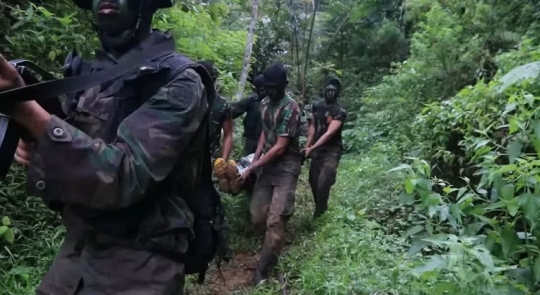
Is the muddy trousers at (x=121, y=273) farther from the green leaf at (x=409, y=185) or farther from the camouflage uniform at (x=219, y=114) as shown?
the camouflage uniform at (x=219, y=114)

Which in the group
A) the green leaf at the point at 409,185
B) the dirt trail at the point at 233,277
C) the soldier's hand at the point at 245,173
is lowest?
the dirt trail at the point at 233,277

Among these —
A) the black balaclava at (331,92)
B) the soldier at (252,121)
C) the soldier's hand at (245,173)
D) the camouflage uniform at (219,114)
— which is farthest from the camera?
the black balaclava at (331,92)

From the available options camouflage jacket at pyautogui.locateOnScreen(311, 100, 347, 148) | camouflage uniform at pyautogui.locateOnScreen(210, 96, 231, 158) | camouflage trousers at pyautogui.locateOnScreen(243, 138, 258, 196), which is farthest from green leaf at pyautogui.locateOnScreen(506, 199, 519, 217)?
camouflage jacket at pyautogui.locateOnScreen(311, 100, 347, 148)

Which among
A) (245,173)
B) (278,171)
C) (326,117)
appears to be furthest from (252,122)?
(278,171)

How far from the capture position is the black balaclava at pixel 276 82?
21.0 ft

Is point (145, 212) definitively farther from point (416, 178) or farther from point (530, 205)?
point (530, 205)

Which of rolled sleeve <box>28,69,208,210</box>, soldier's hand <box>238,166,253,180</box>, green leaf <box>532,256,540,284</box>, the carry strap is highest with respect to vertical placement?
the carry strap

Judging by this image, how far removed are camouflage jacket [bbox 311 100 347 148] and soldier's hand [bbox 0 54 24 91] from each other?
697cm

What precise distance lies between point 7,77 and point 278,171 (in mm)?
4739

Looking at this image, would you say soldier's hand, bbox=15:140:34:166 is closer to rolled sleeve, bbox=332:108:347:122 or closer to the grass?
the grass

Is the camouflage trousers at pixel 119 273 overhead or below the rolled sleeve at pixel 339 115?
overhead

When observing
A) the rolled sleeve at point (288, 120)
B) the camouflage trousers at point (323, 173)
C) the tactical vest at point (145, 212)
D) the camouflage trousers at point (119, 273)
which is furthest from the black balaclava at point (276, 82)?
the camouflage trousers at point (119, 273)

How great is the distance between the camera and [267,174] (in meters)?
6.46

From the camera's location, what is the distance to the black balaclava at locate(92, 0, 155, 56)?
233 cm
